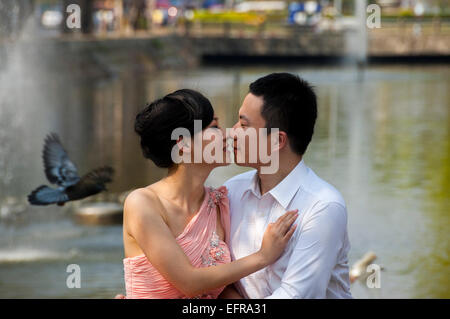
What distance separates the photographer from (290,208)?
9.86ft

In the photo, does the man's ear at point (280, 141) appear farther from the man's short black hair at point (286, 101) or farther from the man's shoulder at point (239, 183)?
the man's shoulder at point (239, 183)

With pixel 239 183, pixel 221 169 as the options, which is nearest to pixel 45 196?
pixel 239 183

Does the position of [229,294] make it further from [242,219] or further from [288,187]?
[288,187]

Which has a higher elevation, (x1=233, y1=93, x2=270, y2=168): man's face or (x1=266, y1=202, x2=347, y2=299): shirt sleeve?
(x1=233, y1=93, x2=270, y2=168): man's face

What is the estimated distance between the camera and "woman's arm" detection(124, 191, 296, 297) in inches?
115

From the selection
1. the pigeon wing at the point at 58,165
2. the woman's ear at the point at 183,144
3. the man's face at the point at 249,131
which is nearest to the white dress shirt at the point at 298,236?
the man's face at the point at 249,131

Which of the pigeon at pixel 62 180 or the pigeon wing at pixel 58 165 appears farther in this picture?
the pigeon wing at pixel 58 165

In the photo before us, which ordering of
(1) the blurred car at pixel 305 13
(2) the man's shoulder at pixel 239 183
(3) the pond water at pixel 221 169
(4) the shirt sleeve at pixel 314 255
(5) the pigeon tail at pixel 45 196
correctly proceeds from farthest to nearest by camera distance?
(1) the blurred car at pixel 305 13 → (3) the pond water at pixel 221 169 → (5) the pigeon tail at pixel 45 196 → (2) the man's shoulder at pixel 239 183 → (4) the shirt sleeve at pixel 314 255

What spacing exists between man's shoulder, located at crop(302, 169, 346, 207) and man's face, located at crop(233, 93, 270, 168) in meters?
0.18

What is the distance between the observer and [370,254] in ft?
23.0

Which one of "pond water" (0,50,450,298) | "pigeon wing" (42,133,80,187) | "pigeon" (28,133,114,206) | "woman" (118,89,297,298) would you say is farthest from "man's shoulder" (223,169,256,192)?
"pigeon wing" (42,133,80,187)

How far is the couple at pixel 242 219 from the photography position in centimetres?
291

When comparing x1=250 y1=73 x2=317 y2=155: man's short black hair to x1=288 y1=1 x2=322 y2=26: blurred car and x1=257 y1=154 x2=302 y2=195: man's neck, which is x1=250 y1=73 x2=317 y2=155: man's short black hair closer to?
x1=257 y1=154 x2=302 y2=195: man's neck

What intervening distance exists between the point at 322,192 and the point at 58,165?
7.26ft
